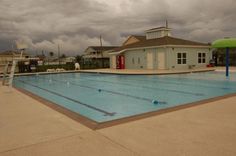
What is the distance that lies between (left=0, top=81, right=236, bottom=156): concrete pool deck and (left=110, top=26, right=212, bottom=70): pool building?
16.9 metres

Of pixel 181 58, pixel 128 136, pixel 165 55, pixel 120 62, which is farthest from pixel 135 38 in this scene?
pixel 128 136

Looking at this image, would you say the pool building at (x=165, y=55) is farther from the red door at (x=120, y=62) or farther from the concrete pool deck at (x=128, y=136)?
the concrete pool deck at (x=128, y=136)

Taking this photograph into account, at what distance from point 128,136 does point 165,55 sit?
18.7m

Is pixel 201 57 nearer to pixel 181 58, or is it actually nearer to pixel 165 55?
pixel 181 58

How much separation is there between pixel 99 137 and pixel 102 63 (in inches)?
1209

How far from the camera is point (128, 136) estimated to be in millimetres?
3578

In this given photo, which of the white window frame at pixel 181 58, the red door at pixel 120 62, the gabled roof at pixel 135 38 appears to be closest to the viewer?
the white window frame at pixel 181 58

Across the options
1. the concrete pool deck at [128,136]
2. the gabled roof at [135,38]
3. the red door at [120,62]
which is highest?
the gabled roof at [135,38]

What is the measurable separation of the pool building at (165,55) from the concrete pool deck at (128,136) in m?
16.9

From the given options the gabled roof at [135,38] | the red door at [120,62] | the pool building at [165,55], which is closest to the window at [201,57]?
the pool building at [165,55]

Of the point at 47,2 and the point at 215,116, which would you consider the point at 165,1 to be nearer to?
the point at 47,2

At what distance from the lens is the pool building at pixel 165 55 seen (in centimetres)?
2162

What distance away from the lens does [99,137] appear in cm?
359

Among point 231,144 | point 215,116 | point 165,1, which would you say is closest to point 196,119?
point 215,116
